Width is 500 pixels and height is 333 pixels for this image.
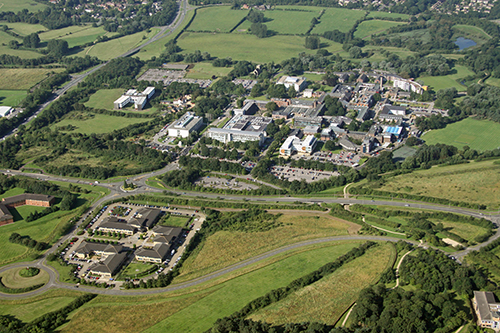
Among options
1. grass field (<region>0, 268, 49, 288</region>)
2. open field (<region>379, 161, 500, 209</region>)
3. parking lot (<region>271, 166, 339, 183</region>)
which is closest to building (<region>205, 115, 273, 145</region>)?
parking lot (<region>271, 166, 339, 183</region>)

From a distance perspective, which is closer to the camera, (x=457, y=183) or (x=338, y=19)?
(x=457, y=183)

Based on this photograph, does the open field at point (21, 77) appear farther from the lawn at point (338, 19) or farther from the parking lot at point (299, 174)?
the lawn at point (338, 19)

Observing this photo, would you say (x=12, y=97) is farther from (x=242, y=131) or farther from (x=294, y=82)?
(x=294, y=82)

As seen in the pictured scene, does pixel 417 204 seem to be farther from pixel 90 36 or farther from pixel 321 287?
pixel 90 36

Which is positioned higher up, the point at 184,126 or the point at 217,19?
the point at 217,19

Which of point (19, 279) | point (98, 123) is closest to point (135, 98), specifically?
point (98, 123)

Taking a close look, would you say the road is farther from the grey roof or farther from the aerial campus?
the grey roof

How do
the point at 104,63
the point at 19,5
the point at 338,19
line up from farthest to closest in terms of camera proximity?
the point at 19,5 → the point at 338,19 → the point at 104,63

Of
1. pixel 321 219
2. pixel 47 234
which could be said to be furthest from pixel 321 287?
pixel 47 234
